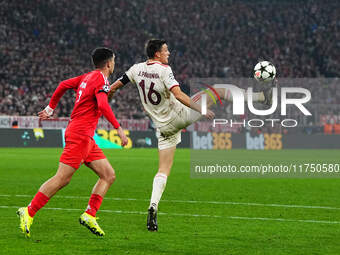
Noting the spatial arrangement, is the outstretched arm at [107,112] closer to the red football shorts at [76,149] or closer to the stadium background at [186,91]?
the red football shorts at [76,149]

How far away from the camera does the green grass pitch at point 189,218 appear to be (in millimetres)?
7652

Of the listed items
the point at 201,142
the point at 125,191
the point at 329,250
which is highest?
the point at 329,250

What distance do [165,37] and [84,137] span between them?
4260 cm

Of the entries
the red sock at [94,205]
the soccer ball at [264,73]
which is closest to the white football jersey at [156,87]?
the red sock at [94,205]

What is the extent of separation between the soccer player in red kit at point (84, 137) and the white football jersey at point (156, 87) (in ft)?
2.22

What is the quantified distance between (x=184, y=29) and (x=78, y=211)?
41.4m

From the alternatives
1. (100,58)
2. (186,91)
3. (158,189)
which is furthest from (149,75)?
(186,91)

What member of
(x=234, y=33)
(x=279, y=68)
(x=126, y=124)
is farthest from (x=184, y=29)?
(x=126, y=124)

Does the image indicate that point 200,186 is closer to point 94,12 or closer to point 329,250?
point 329,250

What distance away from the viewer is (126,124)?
38656mm

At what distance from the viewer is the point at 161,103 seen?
30.3 feet

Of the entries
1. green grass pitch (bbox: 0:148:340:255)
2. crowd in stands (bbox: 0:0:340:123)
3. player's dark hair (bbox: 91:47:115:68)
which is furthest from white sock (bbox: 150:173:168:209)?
crowd in stands (bbox: 0:0:340:123)

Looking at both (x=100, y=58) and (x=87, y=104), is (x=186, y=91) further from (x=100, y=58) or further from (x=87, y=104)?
(x=87, y=104)

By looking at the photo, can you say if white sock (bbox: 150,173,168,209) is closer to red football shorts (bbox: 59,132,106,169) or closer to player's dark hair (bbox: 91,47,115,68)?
red football shorts (bbox: 59,132,106,169)
